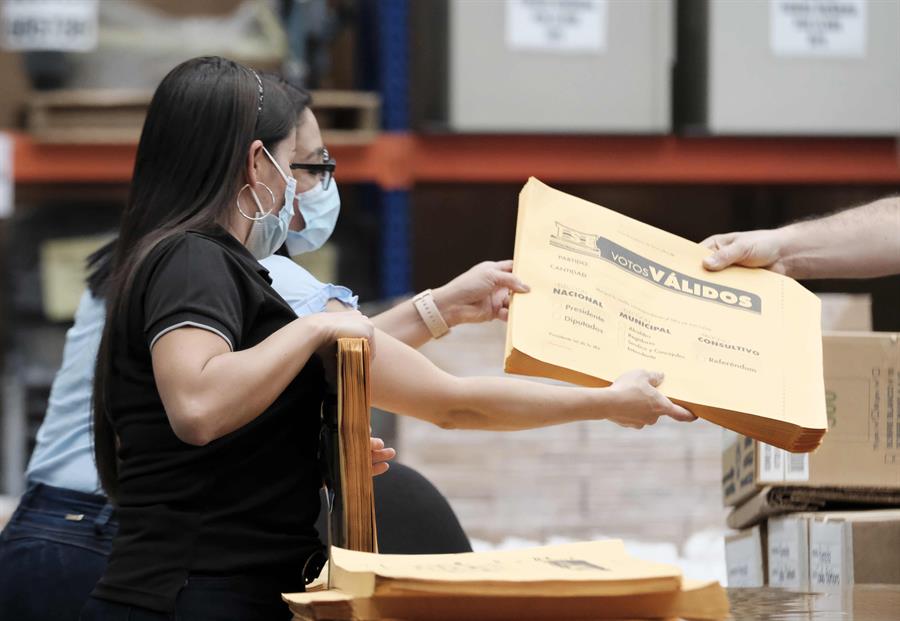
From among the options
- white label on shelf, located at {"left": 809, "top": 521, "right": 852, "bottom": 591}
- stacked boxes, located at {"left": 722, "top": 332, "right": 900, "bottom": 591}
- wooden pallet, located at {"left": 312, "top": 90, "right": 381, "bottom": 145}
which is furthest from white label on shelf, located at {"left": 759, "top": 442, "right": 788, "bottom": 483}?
wooden pallet, located at {"left": 312, "top": 90, "right": 381, "bottom": 145}

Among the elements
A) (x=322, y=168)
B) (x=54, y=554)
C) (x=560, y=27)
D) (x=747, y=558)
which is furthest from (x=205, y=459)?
(x=560, y=27)

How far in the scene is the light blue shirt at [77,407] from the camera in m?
2.16

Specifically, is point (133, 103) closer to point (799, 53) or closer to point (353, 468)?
point (799, 53)

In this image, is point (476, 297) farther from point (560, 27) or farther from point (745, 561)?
point (560, 27)

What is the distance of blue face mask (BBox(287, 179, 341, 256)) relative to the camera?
7.14 feet

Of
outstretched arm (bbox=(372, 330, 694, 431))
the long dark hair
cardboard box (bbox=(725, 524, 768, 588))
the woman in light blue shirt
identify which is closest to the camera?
the long dark hair

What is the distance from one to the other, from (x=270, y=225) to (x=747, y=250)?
785 millimetres

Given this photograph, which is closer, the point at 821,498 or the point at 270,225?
the point at 270,225

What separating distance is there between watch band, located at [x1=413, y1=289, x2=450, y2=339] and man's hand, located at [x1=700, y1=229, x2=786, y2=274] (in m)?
0.50

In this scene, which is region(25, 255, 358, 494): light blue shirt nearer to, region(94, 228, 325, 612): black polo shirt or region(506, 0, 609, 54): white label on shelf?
region(94, 228, 325, 612): black polo shirt

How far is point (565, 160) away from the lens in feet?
12.7

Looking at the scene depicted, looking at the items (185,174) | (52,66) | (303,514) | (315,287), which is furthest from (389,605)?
(52,66)

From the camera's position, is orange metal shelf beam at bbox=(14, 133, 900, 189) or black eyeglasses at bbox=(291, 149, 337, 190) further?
orange metal shelf beam at bbox=(14, 133, 900, 189)

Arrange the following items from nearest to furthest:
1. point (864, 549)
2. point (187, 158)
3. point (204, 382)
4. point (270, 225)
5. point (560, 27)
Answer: point (204, 382)
point (187, 158)
point (270, 225)
point (864, 549)
point (560, 27)
